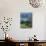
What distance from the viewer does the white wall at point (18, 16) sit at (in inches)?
179

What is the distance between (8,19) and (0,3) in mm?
617

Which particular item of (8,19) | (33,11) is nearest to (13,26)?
(8,19)

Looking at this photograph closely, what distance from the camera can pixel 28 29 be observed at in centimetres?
460

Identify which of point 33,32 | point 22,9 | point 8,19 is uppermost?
point 22,9

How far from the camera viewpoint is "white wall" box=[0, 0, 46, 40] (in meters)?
4.54

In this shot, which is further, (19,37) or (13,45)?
(19,37)

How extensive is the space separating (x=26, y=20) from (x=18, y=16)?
315mm

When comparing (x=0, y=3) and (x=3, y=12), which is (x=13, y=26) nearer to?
(x=3, y=12)

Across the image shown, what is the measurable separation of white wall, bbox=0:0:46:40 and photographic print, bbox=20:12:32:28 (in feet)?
0.35

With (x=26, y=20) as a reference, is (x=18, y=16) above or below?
above

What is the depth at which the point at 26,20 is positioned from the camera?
15.1 ft

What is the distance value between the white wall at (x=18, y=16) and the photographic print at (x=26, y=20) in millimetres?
106

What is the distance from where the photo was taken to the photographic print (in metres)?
4.59

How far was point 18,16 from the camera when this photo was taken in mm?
4582
